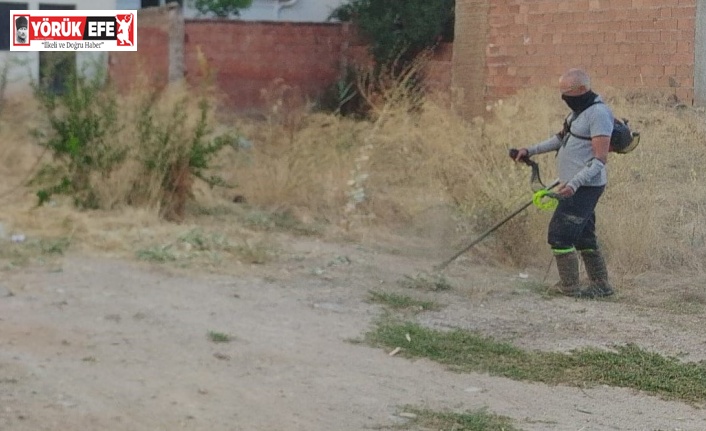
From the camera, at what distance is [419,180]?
12.0 meters

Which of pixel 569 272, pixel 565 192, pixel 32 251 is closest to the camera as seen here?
pixel 565 192

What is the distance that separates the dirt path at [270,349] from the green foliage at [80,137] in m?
1.72

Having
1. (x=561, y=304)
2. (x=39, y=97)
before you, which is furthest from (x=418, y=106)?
(x=561, y=304)

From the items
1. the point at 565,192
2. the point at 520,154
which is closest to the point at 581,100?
the point at 520,154

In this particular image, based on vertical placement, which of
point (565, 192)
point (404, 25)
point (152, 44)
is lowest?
point (565, 192)

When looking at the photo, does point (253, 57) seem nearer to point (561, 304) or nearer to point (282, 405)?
point (561, 304)

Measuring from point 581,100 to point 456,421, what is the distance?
3479 millimetres

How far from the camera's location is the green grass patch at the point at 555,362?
6223 millimetres

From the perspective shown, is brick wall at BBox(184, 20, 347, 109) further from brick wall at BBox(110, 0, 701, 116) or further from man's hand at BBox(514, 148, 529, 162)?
man's hand at BBox(514, 148, 529, 162)

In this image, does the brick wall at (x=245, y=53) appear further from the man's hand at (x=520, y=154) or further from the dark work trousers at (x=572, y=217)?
the dark work trousers at (x=572, y=217)

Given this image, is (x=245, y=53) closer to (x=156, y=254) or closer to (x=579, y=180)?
(x=156, y=254)

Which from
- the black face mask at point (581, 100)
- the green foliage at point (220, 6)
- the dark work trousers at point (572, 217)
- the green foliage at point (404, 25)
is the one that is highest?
the green foliage at point (220, 6)

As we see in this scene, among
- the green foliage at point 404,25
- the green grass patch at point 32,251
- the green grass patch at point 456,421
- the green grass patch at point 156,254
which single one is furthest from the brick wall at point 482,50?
the green grass patch at point 456,421

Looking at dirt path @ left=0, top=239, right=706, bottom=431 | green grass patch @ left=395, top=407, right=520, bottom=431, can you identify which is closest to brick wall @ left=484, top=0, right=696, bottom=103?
dirt path @ left=0, top=239, right=706, bottom=431
